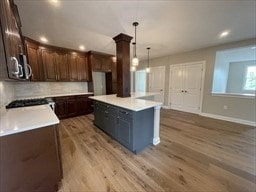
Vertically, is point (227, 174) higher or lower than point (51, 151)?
lower

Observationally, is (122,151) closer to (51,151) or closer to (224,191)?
(51,151)

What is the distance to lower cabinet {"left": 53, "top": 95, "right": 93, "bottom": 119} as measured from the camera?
13.6ft

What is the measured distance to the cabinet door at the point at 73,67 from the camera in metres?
4.58

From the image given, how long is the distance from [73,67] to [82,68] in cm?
36

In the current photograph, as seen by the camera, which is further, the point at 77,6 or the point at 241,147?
the point at 241,147

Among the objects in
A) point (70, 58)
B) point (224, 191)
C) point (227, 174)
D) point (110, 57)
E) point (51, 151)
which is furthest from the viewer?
point (110, 57)

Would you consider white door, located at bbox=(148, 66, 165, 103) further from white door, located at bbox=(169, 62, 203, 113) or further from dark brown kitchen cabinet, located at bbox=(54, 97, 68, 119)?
dark brown kitchen cabinet, located at bbox=(54, 97, 68, 119)

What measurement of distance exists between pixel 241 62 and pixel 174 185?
25.3 feet

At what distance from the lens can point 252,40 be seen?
3.52 metres

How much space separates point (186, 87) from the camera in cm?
519

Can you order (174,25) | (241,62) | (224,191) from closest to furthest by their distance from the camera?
(224,191) → (174,25) → (241,62)

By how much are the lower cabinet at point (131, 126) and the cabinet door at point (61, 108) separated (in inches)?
87.5

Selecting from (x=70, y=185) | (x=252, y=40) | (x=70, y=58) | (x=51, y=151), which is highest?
(x=252, y=40)

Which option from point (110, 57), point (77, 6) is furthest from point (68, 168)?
point (110, 57)
